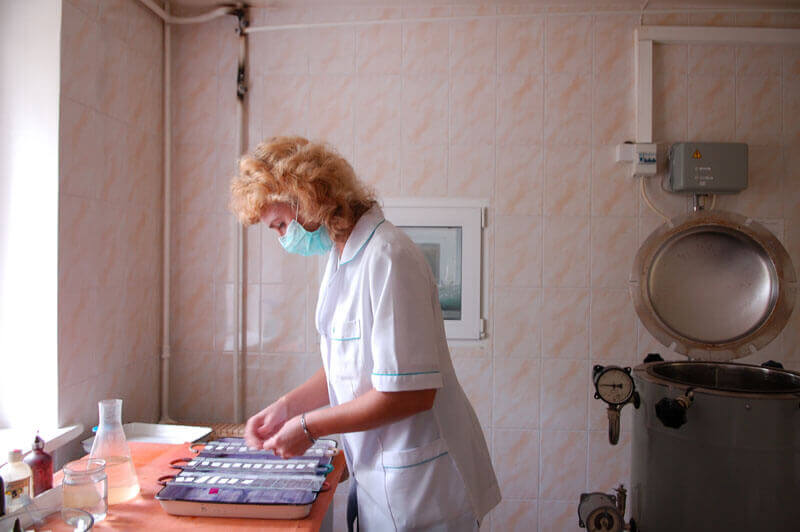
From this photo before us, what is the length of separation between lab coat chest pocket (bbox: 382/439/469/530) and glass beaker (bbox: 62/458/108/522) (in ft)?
1.90

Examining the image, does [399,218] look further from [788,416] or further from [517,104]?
[788,416]

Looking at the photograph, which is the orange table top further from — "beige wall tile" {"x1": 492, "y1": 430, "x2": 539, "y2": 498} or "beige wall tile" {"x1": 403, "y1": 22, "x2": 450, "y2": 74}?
"beige wall tile" {"x1": 403, "y1": 22, "x2": 450, "y2": 74}

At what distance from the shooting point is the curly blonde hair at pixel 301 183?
121cm

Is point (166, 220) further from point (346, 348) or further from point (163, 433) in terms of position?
point (346, 348)

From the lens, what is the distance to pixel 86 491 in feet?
3.50

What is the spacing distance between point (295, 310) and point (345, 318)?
111 centimetres

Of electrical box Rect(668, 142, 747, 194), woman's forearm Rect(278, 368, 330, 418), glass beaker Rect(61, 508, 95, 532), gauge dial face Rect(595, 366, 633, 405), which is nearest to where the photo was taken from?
glass beaker Rect(61, 508, 95, 532)

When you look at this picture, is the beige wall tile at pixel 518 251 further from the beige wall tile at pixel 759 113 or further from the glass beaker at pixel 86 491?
the glass beaker at pixel 86 491

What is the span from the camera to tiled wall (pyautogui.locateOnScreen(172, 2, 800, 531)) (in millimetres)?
2248

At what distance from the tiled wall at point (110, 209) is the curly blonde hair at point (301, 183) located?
0.83m

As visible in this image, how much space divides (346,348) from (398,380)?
0.20 metres

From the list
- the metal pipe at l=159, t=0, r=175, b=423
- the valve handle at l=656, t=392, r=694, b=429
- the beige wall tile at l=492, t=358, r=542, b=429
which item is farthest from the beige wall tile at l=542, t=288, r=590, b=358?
the metal pipe at l=159, t=0, r=175, b=423

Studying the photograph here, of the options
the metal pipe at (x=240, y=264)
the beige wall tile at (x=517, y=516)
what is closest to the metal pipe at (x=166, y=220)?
the metal pipe at (x=240, y=264)

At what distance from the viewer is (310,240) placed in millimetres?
1324
